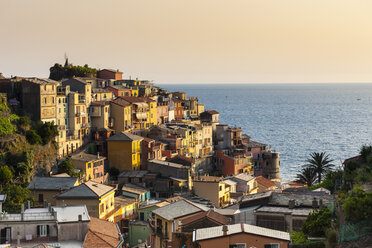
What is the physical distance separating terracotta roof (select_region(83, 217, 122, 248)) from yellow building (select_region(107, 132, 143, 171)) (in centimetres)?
2930

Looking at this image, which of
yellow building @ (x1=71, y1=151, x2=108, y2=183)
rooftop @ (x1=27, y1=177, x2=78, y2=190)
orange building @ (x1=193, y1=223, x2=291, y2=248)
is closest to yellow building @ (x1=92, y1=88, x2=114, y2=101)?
yellow building @ (x1=71, y1=151, x2=108, y2=183)

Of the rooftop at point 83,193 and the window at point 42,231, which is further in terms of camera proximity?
the rooftop at point 83,193

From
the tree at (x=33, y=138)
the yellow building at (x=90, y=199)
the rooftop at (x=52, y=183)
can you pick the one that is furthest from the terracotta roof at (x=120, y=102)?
the yellow building at (x=90, y=199)

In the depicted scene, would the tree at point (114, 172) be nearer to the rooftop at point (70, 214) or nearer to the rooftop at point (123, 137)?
the rooftop at point (123, 137)

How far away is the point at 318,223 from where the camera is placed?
2897cm

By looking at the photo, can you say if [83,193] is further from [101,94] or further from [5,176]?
[101,94]

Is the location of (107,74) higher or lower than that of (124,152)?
higher

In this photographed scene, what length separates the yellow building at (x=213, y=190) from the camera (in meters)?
60.0

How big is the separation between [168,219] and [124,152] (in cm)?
3549

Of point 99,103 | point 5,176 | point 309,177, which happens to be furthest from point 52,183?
point 309,177

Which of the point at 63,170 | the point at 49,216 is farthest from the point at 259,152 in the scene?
the point at 49,216

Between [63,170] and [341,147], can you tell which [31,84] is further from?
[341,147]

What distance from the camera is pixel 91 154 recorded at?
6975 centimetres

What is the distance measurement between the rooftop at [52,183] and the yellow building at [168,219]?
16854 mm
